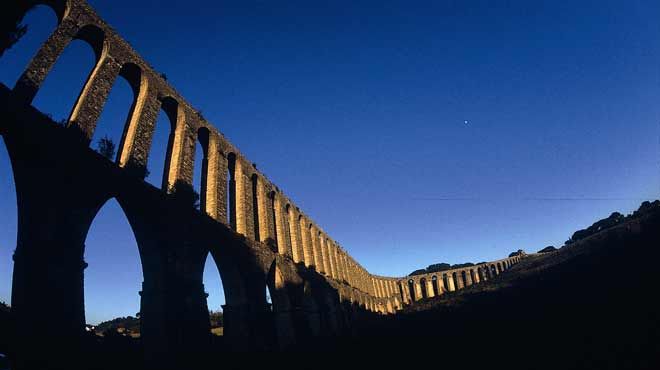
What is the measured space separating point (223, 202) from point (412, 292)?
50855 millimetres

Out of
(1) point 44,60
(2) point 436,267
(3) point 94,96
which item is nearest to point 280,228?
(3) point 94,96

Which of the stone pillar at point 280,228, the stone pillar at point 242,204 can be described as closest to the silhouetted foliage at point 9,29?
the stone pillar at point 242,204

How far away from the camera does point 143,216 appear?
8367 mm

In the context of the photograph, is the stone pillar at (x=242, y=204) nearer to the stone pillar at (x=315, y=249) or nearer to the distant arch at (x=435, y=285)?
the stone pillar at (x=315, y=249)

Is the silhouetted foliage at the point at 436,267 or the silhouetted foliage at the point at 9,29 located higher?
the silhouetted foliage at the point at 436,267

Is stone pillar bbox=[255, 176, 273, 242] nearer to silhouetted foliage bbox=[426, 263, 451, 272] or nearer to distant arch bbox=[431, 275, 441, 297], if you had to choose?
distant arch bbox=[431, 275, 441, 297]

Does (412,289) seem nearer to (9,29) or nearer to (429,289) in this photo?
(429,289)

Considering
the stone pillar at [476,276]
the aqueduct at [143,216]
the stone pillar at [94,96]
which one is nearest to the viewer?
the aqueduct at [143,216]

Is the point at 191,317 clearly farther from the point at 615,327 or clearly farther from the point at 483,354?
the point at 615,327

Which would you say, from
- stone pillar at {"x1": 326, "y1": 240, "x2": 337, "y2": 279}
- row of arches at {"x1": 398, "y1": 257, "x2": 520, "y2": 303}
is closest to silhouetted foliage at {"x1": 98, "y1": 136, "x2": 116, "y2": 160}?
stone pillar at {"x1": 326, "y1": 240, "x2": 337, "y2": 279}

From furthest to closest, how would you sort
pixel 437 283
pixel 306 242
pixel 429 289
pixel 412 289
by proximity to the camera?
pixel 437 283
pixel 429 289
pixel 412 289
pixel 306 242

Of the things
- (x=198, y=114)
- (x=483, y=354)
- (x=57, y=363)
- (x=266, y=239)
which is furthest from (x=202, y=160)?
(x=483, y=354)

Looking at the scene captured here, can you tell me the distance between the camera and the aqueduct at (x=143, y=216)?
18.8 feet

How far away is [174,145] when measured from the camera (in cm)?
1127
